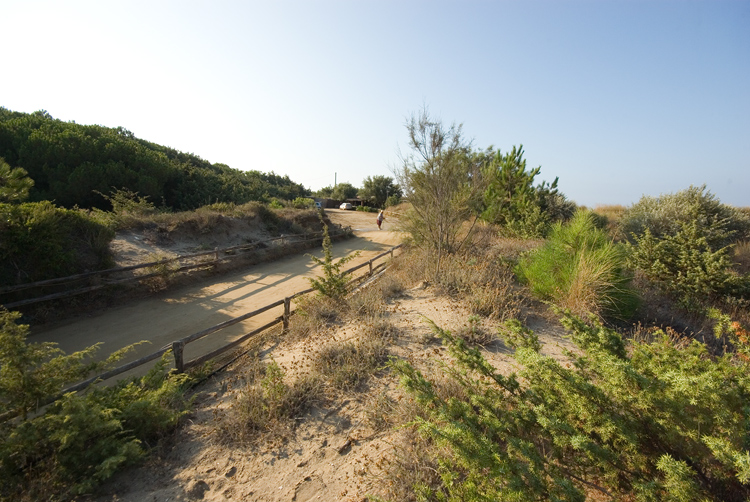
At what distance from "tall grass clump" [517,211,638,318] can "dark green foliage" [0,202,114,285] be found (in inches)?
444

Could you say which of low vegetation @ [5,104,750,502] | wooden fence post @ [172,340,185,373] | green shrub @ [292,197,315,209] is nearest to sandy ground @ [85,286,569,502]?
low vegetation @ [5,104,750,502]

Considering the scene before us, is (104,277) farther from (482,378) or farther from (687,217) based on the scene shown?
(687,217)

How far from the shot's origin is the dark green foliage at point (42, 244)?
7.71 metres

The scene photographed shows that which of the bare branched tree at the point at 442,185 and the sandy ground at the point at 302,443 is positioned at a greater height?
the bare branched tree at the point at 442,185

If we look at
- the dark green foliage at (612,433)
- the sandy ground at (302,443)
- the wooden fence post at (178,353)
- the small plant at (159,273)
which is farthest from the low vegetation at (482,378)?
the small plant at (159,273)

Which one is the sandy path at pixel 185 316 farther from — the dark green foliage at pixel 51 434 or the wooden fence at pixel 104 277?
the dark green foliage at pixel 51 434

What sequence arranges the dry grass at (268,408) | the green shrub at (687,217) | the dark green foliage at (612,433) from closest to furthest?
1. the dark green foliage at (612,433)
2. the dry grass at (268,408)
3. the green shrub at (687,217)

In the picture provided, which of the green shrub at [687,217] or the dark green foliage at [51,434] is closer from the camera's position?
the dark green foliage at [51,434]

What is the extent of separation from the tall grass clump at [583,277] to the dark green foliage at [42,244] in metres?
11.3

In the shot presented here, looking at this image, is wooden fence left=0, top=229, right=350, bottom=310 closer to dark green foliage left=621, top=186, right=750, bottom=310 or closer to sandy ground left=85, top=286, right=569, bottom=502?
sandy ground left=85, top=286, right=569, bottom=502

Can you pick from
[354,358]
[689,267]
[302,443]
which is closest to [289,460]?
[302,443]

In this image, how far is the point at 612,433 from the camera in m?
2.14

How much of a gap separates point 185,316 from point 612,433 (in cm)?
911

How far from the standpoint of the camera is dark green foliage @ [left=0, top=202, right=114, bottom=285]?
25.3 feet
